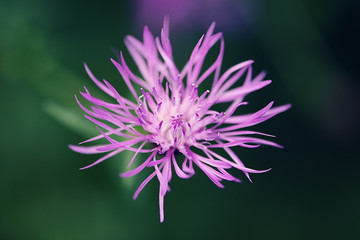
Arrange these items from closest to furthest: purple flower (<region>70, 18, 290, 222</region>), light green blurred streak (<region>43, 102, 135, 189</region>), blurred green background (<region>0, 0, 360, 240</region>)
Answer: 1. purple flower (<region>70, 18, 290, 222</region>)
2. light green blurred streak (<region>43, 102, 135, 189</region>)
3. blurred green background (<region>0, 0, 360, 240</region>)

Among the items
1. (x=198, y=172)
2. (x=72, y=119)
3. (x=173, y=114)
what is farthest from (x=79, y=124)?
(x=198, y=172)

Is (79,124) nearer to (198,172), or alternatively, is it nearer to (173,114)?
(173,114)

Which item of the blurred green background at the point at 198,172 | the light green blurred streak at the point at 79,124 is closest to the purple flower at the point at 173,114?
the light green blurred streak at the point at 79,124

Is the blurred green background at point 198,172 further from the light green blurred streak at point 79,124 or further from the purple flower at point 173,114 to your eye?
the purple flower at point 173,114

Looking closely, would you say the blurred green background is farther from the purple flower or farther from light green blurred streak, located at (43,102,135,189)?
the purple flower

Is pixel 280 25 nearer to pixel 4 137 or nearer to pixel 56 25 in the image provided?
pixel 56 25

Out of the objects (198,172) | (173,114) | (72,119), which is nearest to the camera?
(173,114)

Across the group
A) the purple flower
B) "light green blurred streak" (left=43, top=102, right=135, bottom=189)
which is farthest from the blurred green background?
the purple flower

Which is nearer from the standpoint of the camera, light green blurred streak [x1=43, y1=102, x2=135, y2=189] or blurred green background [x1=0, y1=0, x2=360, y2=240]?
light green blurred streak [x1=43, y1=102, x2=135, y2=189]
